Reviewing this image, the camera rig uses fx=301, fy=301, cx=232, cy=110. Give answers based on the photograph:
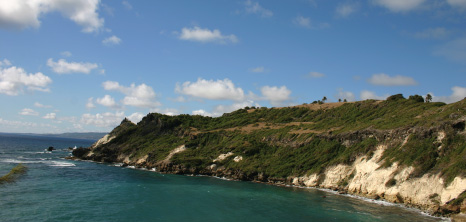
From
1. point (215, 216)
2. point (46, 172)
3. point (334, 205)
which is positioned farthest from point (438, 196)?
point (46, 172)

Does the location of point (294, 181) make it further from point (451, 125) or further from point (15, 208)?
point (15, 208)

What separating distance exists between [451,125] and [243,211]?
1654 inches

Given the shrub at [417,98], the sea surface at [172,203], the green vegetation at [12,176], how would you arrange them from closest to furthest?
the sea surface at [172,203]
the green vegetation at [12,176]
the shrub at [417,98]

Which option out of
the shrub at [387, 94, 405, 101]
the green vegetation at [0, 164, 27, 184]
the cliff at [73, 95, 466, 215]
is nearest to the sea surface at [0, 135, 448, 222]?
the green vegetation at [0, 164, 27, 184]

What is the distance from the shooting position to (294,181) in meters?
69.8

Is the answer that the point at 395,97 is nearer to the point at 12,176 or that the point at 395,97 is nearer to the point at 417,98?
the point at 417,98

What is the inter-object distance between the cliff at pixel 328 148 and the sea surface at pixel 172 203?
5798mm

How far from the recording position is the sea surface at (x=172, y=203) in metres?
40.3

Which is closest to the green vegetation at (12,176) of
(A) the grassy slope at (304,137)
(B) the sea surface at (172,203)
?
(B) the sea surface at (172,203)

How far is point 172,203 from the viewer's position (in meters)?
47.6

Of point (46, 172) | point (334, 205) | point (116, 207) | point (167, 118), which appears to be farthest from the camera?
point (167, 118)

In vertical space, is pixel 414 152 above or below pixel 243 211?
above

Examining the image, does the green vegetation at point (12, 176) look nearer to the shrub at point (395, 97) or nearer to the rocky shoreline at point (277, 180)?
the rocky shoreline at point (277, 180)

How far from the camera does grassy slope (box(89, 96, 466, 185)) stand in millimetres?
56312
